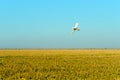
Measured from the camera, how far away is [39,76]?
15.8 meters

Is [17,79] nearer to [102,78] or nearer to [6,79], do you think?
[6,79]

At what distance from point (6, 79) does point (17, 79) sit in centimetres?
55

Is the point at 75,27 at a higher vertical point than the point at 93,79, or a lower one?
higher

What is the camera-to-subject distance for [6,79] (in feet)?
48.4

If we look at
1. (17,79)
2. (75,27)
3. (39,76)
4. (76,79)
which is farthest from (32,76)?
(75,27)

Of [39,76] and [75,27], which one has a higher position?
[75,27]

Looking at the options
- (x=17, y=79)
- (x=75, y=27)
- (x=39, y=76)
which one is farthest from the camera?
(x=75, y=27)

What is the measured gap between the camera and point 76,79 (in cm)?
1488

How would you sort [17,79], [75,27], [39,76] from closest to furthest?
[17,79] < [39,76] < [75,27]

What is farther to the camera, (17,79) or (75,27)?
(75,27)

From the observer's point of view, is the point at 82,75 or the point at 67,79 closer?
the point at 67,79

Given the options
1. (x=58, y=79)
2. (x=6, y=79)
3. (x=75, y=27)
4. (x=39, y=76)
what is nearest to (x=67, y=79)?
(x=58, y=79)

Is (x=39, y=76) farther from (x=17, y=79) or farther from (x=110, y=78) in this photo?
(x=110, y=78)

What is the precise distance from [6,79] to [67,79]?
296 cm
